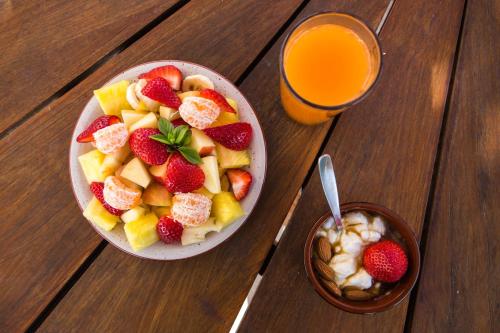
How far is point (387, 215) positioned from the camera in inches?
32.7

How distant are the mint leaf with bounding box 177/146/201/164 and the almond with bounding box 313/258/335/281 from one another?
1.14 ft

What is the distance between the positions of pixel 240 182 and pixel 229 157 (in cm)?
6

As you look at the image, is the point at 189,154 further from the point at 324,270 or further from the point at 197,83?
the point at 324,270

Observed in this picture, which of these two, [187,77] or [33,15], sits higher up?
[33,15]

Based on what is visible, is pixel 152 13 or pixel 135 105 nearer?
pixel 135 105

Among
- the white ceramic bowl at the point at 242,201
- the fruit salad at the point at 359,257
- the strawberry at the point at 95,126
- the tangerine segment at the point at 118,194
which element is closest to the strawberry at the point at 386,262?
the fruit salad at the point at 359,257

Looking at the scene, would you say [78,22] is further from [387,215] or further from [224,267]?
[387,215]

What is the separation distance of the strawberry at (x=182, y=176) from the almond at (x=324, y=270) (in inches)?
12.5

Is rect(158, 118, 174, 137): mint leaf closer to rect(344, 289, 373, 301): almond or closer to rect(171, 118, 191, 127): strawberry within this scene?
rect(171, 118, 191, 127): strawberry

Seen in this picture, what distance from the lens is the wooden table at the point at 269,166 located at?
34.5 inches

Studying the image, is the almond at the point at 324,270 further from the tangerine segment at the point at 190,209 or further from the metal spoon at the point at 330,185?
the tangerine segment at the point at 190,209

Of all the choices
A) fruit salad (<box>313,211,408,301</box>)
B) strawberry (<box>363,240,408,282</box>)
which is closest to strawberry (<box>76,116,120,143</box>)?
fruit salad (<box>313,211,408,301</box>)

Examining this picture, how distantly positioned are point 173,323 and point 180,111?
482mm

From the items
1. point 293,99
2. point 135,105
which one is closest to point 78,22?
point 135,105
